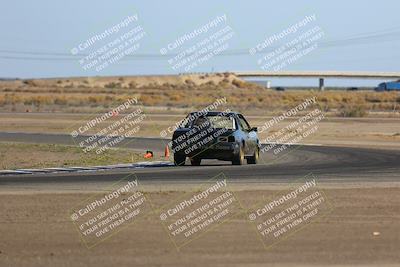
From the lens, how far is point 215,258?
10.6 metres

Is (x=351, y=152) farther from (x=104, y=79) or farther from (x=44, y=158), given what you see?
(x=104, y=79)

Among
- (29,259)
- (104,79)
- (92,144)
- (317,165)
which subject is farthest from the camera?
(104,79)

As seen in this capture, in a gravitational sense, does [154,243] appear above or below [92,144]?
above

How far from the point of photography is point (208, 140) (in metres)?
24.7

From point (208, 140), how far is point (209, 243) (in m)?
13.2

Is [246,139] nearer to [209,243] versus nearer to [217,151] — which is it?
[217,151]

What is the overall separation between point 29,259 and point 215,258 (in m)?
2.08

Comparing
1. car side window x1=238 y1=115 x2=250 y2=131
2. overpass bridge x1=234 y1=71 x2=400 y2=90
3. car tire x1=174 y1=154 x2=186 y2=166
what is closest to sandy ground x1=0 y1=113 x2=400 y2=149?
car side window x1=238 y1=115 x2=250 y2=131

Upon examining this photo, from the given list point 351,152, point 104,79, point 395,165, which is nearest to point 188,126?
point 395,165

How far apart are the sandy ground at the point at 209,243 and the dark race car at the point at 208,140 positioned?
9.95 m

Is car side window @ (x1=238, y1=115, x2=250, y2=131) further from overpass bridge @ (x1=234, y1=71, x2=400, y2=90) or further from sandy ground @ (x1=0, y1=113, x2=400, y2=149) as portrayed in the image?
overpass bridge @ (x1=234, y1=71, x2=400, y2=90)

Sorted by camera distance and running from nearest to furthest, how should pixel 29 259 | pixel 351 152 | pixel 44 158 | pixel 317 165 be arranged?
1. pixel 29 259
2. pixel 317 165
3. pixel 44 158
4. pixel 351 152

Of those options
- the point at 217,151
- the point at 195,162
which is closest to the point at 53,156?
the point at 195,162

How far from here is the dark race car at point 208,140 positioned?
2459cm
